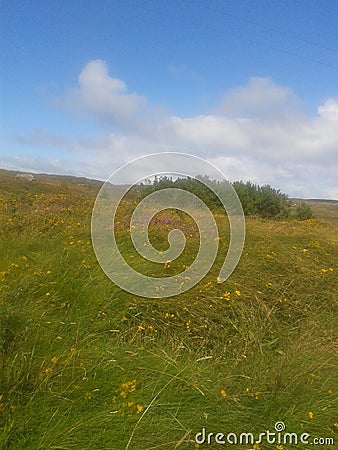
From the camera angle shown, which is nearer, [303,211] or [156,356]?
[156,356]

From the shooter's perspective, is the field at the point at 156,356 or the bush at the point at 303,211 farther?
the bush at the point at 303,211

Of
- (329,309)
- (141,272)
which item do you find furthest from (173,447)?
(329,309)

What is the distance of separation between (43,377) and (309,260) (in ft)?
12.0

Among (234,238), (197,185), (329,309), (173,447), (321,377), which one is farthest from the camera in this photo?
(197,185)

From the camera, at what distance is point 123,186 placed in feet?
12.5

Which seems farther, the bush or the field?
the bush

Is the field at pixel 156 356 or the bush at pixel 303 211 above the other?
the bush at pixel 303 211

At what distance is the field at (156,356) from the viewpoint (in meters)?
1.57

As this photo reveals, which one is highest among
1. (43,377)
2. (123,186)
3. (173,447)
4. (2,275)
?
(123,186)

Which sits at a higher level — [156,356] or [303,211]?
[303,211]

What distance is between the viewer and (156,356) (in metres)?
2.11

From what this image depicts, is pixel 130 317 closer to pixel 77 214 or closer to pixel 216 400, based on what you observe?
pixel 216 400

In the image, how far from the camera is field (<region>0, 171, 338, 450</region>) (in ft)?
5.15

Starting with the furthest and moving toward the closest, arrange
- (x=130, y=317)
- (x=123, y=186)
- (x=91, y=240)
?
1. (x=91, y=240)
2. (x=123, y=186)
3. (x=130, y=317)
